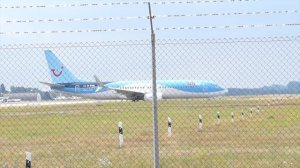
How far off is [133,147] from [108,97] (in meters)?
66.7

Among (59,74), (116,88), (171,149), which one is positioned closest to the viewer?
(171,149)

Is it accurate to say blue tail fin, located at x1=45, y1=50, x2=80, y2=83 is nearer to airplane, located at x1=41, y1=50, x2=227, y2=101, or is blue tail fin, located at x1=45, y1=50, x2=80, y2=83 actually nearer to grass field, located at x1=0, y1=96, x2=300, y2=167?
airplane, located at x1=41, y1=50, x2=227, y2=101

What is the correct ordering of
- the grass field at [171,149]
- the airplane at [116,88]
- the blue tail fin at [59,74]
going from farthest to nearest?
the blue tail fin at [59,74], the airplane at [116,88], the grass field at [171,149]

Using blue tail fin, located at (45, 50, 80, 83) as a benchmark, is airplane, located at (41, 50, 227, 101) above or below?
below

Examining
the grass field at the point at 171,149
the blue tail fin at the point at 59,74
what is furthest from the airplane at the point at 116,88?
the grass field at the point at 171,149

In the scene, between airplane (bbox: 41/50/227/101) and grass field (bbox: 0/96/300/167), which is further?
airplane (bbox: 41/50/227/101)

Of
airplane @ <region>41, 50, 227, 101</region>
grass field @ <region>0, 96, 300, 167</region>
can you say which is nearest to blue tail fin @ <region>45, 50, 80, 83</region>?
airplane @ <region>41, 50, 227, 101</region>

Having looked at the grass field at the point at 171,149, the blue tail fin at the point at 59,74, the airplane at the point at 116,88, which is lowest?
the grass field at the point at 171,149

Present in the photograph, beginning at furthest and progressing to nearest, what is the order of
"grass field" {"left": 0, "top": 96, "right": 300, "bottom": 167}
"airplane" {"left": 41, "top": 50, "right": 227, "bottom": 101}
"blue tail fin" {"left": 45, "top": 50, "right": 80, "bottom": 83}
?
"blue tail fin" {"left": 45, "top": 50, "right": 80, "bottom": 83} → "airplane" {"left": 41, "top": 50, "right": 227, "bottom": 101} → "grass field" {"left": 0, "top": 96, "right": 300, "bottom": 167}

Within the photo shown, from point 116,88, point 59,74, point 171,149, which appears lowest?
point 171,149

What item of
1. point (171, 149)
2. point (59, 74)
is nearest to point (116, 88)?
point (59, 74)

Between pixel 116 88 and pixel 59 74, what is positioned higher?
pixel 59 74

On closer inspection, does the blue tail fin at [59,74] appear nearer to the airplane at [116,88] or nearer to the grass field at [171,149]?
the airplane at [116,88]

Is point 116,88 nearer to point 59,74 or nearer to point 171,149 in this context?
point 59,74
